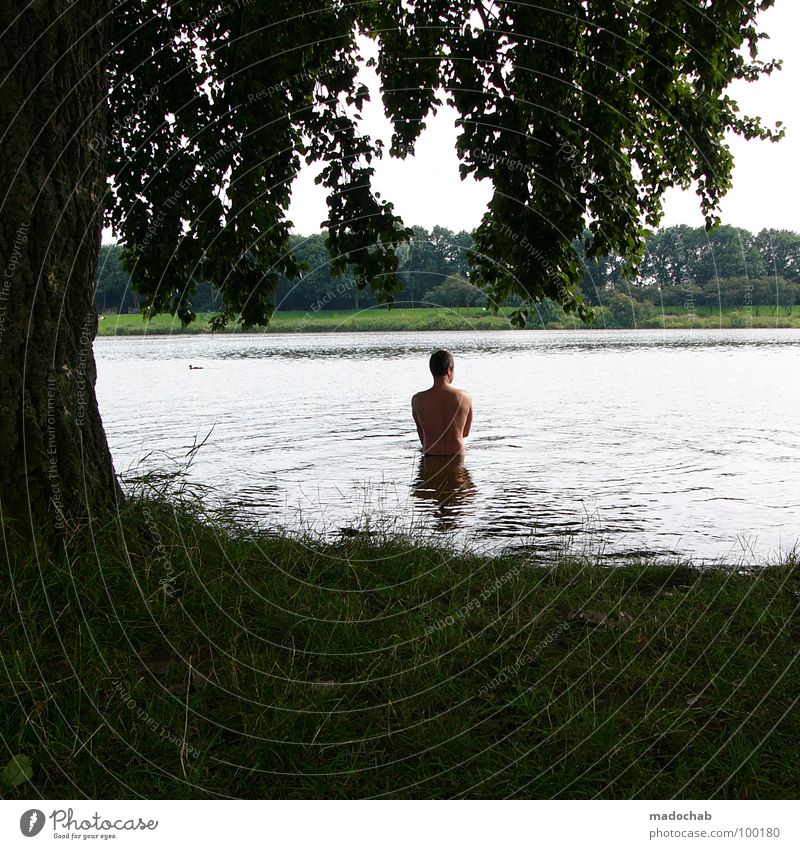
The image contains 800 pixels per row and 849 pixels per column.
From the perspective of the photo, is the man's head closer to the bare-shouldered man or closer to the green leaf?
the bare-shouldered man

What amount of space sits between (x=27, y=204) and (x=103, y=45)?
1266 mm

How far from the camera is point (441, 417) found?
1232cm

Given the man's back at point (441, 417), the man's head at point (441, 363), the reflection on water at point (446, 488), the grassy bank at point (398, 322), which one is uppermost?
the grassy bank at point (398, 322)

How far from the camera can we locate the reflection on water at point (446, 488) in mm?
9305

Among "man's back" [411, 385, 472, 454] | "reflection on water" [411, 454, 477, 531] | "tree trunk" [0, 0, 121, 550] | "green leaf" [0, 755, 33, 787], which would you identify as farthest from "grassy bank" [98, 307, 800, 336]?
"green leaf" [0, 755, 33, 787]

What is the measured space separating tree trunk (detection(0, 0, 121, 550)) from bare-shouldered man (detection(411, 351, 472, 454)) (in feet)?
23.2

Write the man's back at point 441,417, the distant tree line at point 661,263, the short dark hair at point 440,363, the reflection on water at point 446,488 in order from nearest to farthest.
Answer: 1. the reflection on water at point 446,488
2. the short dark hair at point 440,363
3. the man's back at point 441,417
4. the distant tree line at point 661,263

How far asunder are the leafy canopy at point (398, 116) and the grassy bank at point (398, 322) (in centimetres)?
4099

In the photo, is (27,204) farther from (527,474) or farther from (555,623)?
(527,474)

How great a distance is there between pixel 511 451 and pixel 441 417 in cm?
209

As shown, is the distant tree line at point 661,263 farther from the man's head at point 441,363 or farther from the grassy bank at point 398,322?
the grassy bank at point 398,322

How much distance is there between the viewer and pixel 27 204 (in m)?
4.68

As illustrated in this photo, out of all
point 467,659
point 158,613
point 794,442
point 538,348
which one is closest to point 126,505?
point 158,613

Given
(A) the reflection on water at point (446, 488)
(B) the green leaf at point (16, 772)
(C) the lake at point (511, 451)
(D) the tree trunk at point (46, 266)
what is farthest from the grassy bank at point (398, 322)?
(B) the green leaf at point (16, 772)
